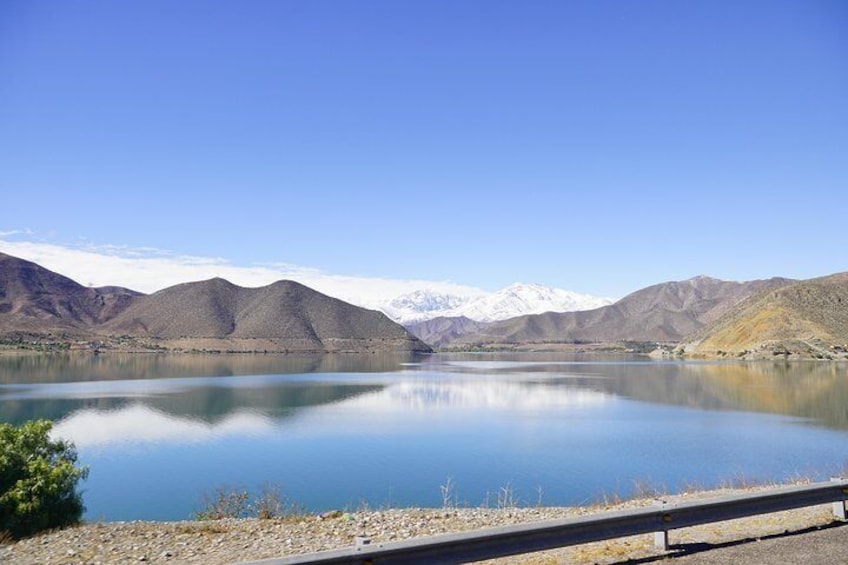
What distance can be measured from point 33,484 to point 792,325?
6127 inches

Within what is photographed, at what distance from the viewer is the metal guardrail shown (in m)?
7.38

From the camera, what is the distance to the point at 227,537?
36.5ft

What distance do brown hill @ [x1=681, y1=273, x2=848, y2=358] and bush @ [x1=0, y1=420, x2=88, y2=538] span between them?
457 ft

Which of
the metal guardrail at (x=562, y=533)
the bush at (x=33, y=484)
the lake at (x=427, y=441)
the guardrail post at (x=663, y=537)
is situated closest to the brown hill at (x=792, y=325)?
the lake at (x=427, y=441)

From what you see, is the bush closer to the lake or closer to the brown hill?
the lake

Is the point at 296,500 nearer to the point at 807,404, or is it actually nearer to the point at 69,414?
the point at 69,414

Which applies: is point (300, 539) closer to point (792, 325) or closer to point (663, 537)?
point (663, 537)

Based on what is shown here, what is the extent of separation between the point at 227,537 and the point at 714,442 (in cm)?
3208

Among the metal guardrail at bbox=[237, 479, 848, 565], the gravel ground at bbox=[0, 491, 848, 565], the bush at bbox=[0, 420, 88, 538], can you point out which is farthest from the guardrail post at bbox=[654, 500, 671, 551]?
the bush at bbox=[0, 420, 88, 538]

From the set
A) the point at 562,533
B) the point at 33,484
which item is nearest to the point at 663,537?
the point at 562,533

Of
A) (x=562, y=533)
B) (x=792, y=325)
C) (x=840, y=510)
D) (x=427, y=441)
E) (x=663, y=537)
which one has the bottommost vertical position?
(x=427, y=441)

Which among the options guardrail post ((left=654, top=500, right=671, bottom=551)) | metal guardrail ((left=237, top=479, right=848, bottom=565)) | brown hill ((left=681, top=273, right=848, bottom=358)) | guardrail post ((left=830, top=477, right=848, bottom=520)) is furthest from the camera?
brown hill ((left=681, top=273, right=848, bottom=358))

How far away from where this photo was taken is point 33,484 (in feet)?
49.3

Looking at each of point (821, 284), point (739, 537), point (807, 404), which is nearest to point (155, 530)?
point (739, 537)
